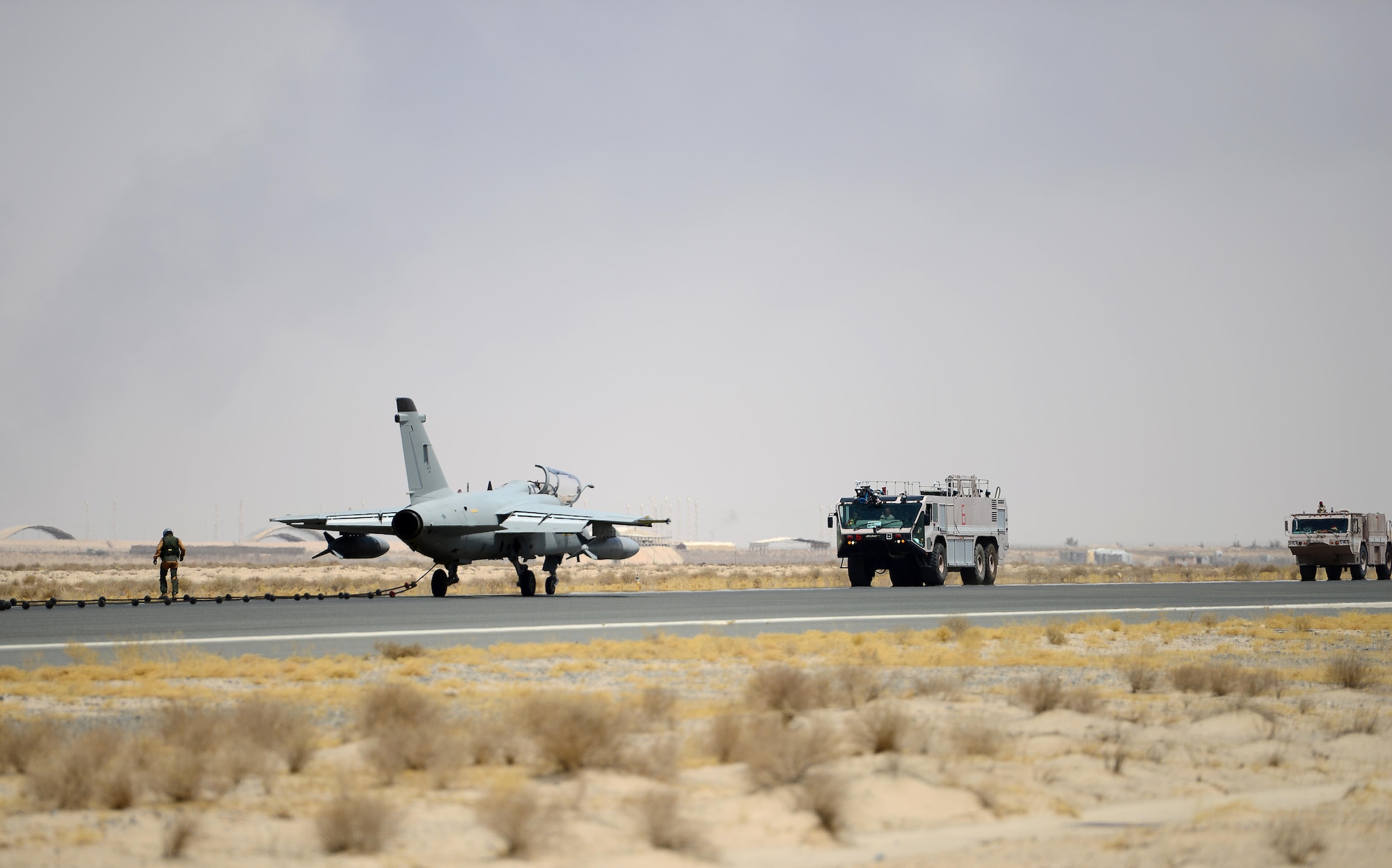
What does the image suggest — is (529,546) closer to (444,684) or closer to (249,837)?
(444,684)

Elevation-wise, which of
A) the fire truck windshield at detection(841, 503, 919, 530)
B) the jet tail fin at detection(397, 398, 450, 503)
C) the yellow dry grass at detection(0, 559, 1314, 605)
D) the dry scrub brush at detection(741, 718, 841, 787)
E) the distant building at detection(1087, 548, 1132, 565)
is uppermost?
the jet tail fin at detection(397, 398, 450, 503)

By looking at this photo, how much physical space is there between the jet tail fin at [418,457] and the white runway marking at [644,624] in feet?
47.2

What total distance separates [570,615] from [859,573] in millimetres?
20566

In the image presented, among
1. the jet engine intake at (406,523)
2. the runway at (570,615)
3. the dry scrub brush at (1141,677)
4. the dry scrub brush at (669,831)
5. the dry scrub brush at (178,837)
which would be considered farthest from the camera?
the jet engine intake at (406,523)

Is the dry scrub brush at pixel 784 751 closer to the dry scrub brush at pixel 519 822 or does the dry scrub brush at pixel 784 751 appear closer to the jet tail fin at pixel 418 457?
the dry scrub brush at pixel 519 822

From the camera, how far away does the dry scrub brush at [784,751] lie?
8.48 m

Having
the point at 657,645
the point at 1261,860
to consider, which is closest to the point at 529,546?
the point at 657,645

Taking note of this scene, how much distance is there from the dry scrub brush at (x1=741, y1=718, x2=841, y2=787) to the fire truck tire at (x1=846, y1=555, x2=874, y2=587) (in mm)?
35469

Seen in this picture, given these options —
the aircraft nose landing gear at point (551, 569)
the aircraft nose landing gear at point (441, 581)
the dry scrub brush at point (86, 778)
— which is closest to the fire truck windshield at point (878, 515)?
the aircraft nose landing gear at point (551, 569)

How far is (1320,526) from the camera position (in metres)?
49.8

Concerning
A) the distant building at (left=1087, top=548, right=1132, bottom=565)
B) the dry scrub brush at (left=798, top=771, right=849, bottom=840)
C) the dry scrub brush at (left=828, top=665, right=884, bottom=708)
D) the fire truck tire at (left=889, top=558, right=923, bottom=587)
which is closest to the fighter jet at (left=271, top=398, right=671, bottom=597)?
the fire truck tire at (left=889, top=558, right=923, bottom=587)

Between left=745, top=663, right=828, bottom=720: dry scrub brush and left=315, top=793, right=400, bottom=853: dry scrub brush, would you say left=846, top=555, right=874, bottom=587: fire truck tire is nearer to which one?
left=745, top=663, right=828, bottom=720: dry scrub brush

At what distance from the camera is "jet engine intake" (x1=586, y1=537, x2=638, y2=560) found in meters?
39.0

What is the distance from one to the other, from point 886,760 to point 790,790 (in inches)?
51.2
